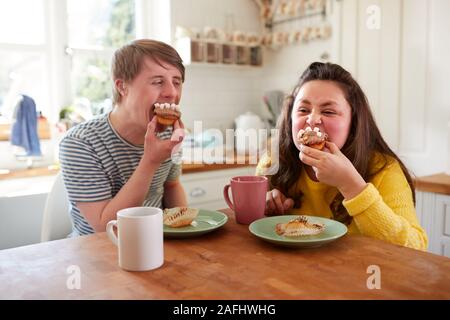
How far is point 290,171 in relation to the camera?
1.37m

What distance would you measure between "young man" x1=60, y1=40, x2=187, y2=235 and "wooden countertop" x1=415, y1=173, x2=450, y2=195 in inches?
48.6

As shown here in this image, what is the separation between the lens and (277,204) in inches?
48.3

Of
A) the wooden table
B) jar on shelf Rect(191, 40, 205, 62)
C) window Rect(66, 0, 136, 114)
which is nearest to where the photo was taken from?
the wooden table

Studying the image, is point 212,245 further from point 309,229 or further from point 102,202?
point 102,202

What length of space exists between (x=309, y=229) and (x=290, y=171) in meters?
0.45

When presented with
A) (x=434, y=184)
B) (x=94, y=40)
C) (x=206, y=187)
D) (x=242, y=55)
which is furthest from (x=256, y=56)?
(x=434, y=184)

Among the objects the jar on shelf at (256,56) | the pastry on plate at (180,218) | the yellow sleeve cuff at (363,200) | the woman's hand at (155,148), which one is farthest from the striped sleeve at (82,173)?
the jar on shelf at (256,56)

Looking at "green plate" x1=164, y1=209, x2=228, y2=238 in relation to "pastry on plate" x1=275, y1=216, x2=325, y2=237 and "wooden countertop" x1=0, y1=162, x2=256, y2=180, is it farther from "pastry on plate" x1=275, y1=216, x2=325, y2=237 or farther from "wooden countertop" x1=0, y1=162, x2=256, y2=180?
"wooden countertop" x1=0, y1=162, x2=256, y2=180

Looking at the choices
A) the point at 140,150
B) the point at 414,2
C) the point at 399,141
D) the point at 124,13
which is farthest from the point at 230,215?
the point at 124,13

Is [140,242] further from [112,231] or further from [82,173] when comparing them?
[82,173]

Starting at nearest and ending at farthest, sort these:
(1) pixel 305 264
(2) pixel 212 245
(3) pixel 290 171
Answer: (1) pixel 305 264 → (2) pixel 212 245 → (3) pixel 290 171

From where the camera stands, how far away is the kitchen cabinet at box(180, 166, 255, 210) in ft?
8.05

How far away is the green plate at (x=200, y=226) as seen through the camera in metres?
0.97

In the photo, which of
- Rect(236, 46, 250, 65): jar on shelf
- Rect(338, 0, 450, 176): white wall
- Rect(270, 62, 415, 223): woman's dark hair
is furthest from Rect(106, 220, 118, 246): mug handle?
Rect(236, 46, 250, 65): jar on shelf
